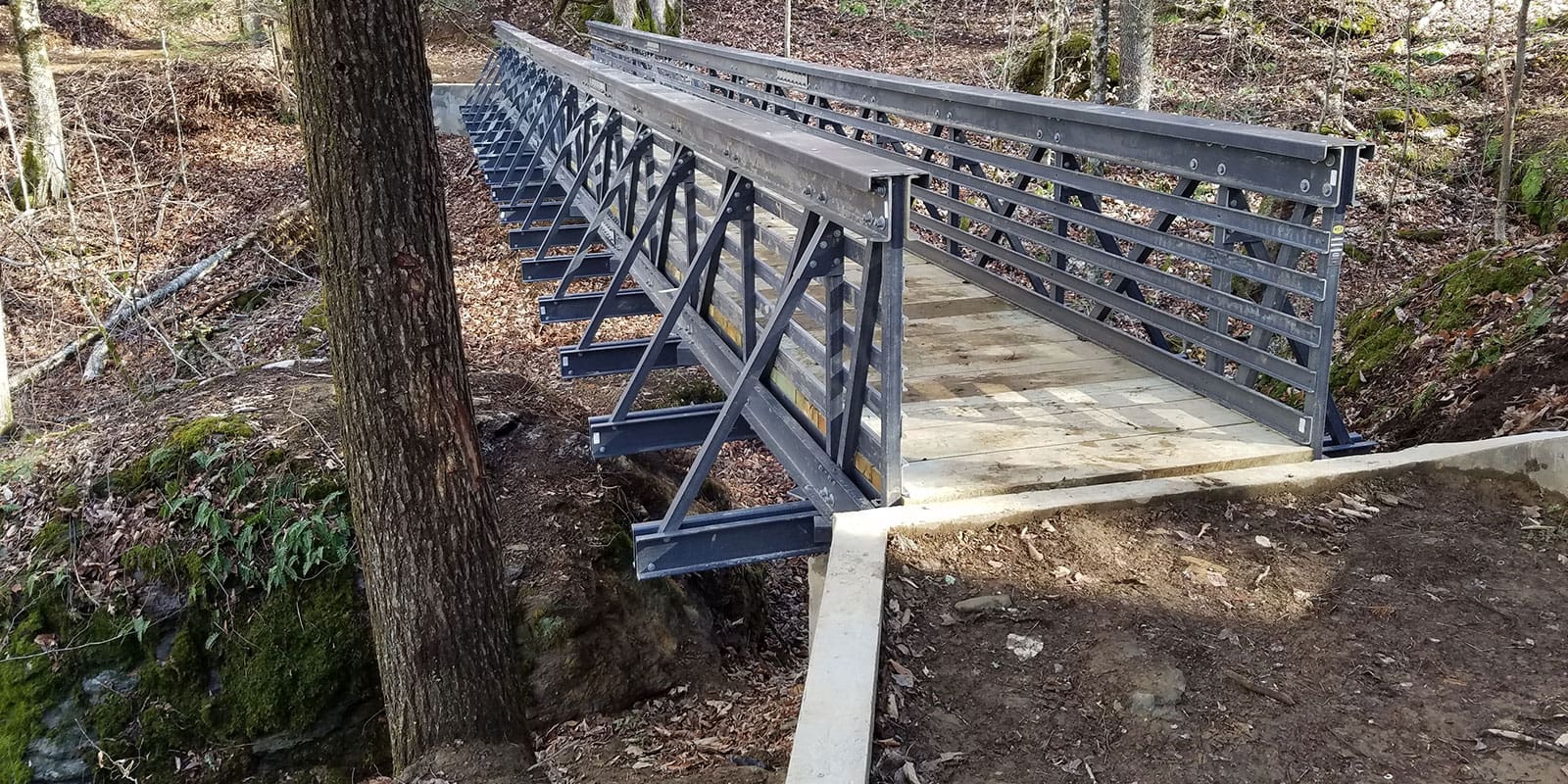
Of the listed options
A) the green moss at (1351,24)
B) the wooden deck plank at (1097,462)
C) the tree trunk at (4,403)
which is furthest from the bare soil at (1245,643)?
the green moss at (1351,24)

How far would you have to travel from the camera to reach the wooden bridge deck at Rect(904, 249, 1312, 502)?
409 centimetres

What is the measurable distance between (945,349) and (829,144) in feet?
6.05

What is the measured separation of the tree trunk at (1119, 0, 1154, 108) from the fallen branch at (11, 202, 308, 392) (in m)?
9.13

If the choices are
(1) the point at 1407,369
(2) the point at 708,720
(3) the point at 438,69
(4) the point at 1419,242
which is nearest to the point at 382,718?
(2) the point at 708,720

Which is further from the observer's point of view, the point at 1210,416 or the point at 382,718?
the point at 382,718

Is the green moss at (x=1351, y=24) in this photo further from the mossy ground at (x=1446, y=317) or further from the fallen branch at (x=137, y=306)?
the fallen branch at (x=137, y=306)

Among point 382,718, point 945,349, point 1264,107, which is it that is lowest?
point 382,718

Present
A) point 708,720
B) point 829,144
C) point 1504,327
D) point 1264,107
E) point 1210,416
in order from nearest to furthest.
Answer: point 829,144, point 1210,416, point 708,720, point 1504,327, point 1264,107

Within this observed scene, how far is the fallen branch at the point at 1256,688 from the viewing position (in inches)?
116

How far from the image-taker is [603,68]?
7688mm

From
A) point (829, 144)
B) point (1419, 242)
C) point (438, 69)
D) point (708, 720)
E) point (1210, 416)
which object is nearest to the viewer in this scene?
point (829, 144)

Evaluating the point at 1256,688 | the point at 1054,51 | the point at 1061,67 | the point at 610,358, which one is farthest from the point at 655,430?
the point at 1061,67

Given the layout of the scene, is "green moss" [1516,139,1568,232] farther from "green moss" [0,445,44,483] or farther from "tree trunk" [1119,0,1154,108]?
"green moss" [0,445,44,483]

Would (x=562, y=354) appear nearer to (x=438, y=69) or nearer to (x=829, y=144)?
(x=829, y=144)
